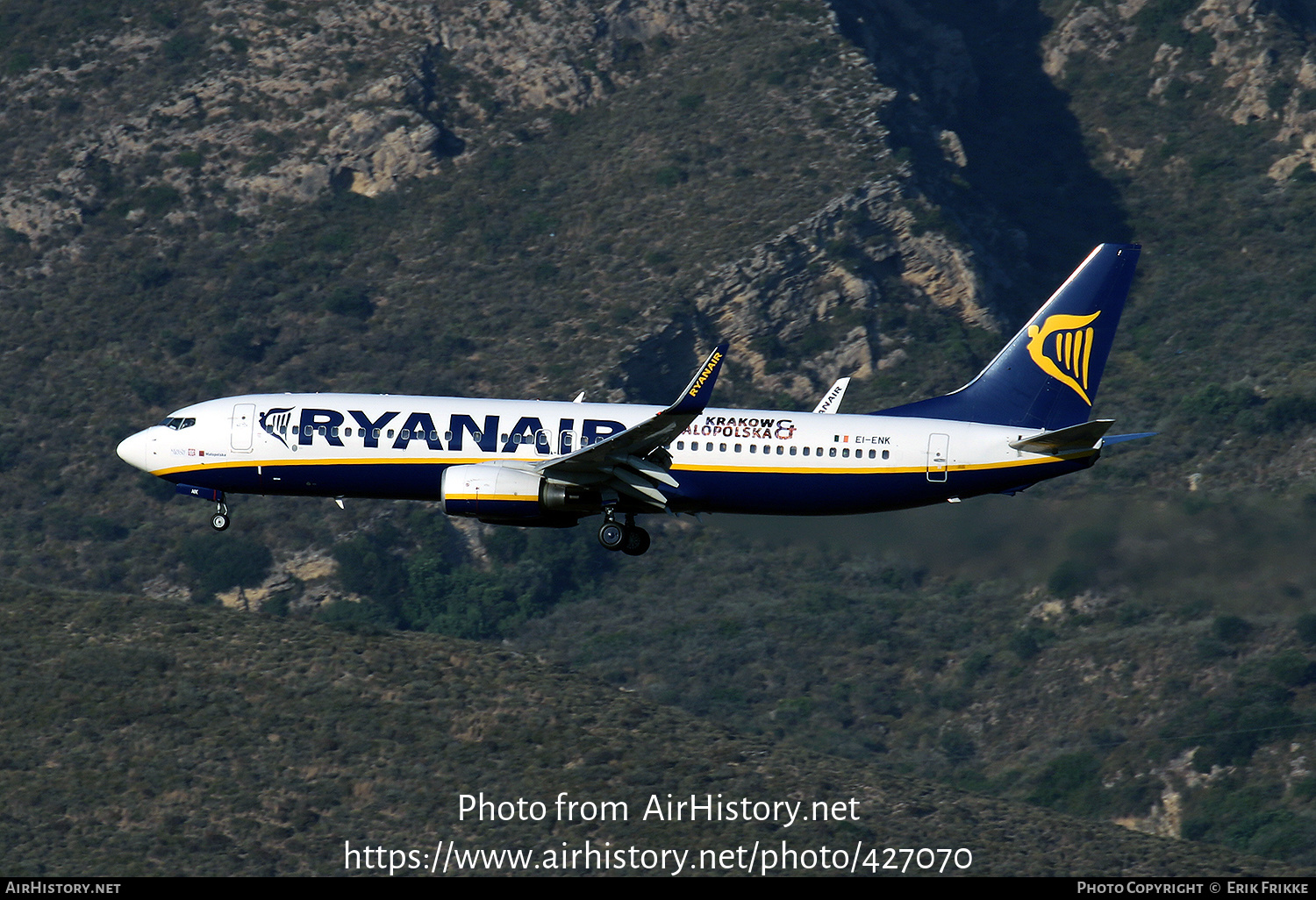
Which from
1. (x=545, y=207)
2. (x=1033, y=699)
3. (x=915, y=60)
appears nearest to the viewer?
(x=1033, y=699)

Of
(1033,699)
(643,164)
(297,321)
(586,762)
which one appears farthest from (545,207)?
(586,762)

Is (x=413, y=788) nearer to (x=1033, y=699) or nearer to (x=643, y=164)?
(x=1033, y=699)

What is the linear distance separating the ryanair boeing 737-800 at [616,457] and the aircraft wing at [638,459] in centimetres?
7

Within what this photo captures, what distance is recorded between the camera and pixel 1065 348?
188ft

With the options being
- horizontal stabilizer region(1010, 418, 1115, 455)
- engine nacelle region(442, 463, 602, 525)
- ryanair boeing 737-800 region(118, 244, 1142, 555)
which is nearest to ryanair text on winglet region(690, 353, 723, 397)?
ryanair boeing 737-800 region(118, 244, 1142, 555)

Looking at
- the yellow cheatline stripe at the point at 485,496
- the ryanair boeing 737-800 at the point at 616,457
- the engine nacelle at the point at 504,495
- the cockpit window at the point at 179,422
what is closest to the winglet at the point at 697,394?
the ryanair boeing 737-800 at the point at 616,457

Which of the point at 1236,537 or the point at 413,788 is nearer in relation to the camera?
the point at 413,788

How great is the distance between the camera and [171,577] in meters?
112

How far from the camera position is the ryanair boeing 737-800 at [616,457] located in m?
53.1

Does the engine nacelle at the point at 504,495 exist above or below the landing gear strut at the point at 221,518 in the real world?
above

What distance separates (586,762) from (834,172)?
2816 inches

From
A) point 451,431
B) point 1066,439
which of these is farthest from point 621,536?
point 1066,439

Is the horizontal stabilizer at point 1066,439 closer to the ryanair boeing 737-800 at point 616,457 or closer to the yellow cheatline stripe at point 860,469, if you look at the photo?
the ryanair boeing 737-800 at point 616,457

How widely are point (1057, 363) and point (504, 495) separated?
19894 millimetres
